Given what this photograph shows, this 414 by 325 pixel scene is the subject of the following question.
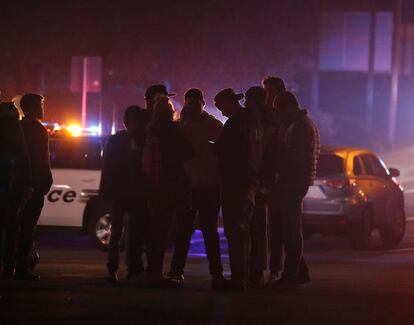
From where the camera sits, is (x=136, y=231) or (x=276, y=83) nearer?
(x=136, y=231)

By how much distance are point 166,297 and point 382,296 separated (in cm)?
194

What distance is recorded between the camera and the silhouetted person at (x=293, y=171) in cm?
1096

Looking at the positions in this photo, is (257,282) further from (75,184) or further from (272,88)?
(75,184)

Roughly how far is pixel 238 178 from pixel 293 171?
710 millimetres

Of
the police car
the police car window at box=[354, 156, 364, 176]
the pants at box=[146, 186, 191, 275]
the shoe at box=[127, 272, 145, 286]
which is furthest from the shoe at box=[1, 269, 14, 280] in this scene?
the police car window at box=[354, 156, 364, 176]

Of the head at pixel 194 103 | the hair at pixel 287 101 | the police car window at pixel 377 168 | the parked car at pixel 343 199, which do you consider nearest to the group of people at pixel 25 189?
the head at pixel 194 103

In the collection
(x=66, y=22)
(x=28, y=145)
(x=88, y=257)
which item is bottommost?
(x=88, y=257)

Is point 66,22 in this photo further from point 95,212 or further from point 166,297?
point 166,297

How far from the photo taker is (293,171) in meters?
11.0

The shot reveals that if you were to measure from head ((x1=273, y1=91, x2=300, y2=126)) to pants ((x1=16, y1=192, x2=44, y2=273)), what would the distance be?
2.39 m

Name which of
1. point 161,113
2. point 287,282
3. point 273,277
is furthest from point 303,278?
point 161,113

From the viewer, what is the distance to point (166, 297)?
1003 cm

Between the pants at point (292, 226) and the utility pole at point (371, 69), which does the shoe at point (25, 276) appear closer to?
the pants at point (292, 226)

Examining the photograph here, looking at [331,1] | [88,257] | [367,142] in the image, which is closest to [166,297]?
[88,257]
